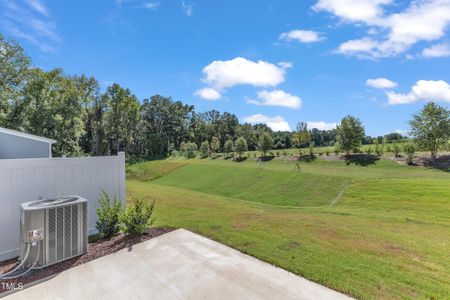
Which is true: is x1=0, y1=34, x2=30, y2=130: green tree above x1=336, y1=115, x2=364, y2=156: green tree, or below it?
above

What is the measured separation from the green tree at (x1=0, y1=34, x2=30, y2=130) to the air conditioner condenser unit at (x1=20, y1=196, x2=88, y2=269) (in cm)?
1986

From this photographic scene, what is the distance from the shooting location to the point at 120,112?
41031 mm

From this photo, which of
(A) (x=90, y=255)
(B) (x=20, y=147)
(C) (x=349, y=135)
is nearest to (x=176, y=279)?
(A) (x=90, y=255)

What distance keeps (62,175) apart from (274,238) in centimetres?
457

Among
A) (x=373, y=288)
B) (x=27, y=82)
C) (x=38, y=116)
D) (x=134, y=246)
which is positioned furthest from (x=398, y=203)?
(x=27, y=82)

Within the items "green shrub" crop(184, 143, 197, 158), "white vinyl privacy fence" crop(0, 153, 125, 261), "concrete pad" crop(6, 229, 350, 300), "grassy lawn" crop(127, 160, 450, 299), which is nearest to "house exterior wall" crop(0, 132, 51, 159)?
"white vinyl privacy fence" crop(0, 153, 125, 261)

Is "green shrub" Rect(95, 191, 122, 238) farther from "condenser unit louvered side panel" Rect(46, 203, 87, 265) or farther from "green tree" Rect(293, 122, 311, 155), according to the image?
"green tree" Rect(293, 122, 311, 155)

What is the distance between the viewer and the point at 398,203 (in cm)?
1270

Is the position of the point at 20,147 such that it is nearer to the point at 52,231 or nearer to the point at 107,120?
the point at 52,231

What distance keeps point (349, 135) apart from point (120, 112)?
1309 inches

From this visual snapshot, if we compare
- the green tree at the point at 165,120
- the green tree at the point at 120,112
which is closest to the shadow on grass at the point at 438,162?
the green tree at the point at 120,112

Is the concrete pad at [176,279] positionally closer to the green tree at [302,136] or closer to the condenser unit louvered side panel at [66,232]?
→ the condenser unit louvered side panel at [66,232]

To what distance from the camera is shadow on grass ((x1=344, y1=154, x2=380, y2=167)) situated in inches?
1085

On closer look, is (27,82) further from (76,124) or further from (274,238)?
(274,238)
